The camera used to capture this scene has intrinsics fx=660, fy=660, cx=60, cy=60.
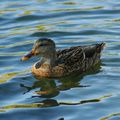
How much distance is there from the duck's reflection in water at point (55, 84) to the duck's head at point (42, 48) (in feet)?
1.89

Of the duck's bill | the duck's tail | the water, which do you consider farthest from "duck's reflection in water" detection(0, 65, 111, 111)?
the duck's bill

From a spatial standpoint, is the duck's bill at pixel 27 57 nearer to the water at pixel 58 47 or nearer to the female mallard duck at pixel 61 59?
the female mallard duck at pixel 61 59

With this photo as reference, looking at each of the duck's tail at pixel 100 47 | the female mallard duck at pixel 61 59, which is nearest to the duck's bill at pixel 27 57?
the female mallard duck at pixel 61 59

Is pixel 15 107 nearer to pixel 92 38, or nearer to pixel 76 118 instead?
pixel 76 118

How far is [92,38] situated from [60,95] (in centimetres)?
430

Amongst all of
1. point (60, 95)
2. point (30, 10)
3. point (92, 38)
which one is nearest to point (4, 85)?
point (60, 95)

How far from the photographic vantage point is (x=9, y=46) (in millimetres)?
17438

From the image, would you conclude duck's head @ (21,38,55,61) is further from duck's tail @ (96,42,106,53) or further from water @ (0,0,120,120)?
duck's tail @ (96,42,106,53)

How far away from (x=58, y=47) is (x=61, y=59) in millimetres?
1322

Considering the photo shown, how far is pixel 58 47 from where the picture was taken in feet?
57.0

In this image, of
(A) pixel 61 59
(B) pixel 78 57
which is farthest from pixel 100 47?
(A) pixel 61 59

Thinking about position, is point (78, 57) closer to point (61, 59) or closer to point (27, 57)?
point (61, 59)

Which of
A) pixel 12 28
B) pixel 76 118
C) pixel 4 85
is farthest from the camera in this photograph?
Result: pixel 12 28

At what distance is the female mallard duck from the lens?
51.4 feet
